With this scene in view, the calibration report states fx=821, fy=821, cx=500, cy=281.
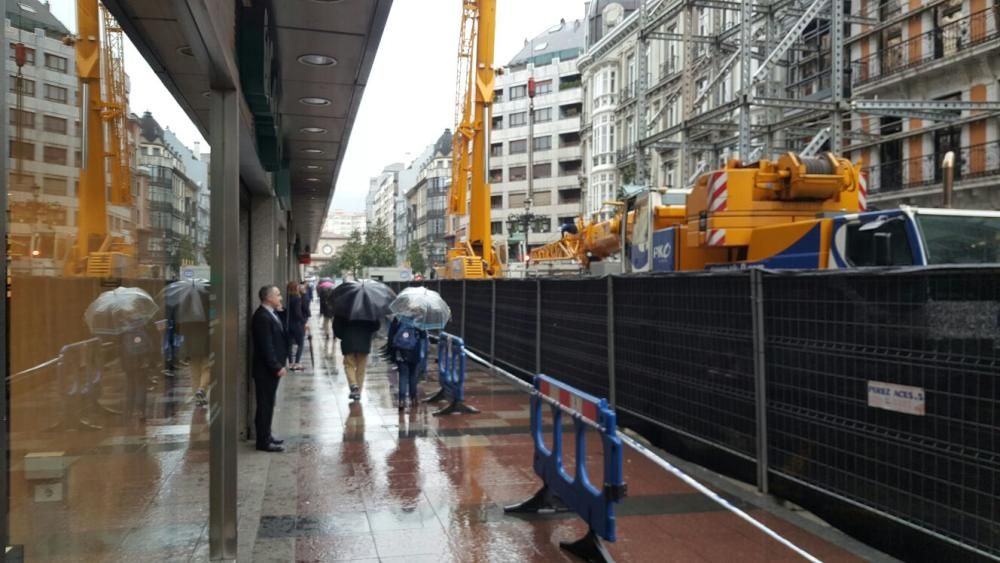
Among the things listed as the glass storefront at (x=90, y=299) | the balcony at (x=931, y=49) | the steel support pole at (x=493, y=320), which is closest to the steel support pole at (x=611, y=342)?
the glass storefront at (x=90, y=299)

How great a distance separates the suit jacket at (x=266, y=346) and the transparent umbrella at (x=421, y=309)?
269 centimetres

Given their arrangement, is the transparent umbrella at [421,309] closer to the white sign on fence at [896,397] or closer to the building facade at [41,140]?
the white sign on fence at [896,397]

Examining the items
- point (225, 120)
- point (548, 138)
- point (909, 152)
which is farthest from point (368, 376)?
point (548, 138)

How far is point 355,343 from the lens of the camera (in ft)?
37.2

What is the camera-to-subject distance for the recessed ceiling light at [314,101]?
357 inches

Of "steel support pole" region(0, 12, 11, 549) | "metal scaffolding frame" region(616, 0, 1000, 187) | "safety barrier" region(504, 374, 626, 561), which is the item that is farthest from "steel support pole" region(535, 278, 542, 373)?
"steel support pole" region(0, 12, 11, 549)

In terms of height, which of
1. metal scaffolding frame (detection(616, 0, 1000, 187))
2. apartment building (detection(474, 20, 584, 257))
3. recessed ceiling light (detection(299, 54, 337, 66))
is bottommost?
recessed ceiling light (detection(299, 54, 337, 66))

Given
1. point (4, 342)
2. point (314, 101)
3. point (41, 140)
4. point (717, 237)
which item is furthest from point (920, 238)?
point (4, 342)

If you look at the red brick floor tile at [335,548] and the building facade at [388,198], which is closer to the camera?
the red brick floor tile at [335,548]

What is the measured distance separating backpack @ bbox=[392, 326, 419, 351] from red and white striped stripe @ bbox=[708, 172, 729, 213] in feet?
15.5

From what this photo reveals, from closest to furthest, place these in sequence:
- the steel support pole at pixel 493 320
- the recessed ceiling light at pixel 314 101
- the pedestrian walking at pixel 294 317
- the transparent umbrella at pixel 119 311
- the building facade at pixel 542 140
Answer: the transparent umbrella at pixel 119 311, the recessed ceiling light at pixel 314 101, the pedestrian walking at pixel 294 317, the steel support pole at pixel 493 320, the building facade at pixel 542 140

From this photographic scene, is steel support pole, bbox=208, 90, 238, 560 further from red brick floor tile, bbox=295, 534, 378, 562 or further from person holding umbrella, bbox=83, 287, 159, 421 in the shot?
person holding umbrella, bbox=83, 287, 159, 421

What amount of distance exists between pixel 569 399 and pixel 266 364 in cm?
389

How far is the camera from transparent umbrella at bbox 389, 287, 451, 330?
35.4 ft
